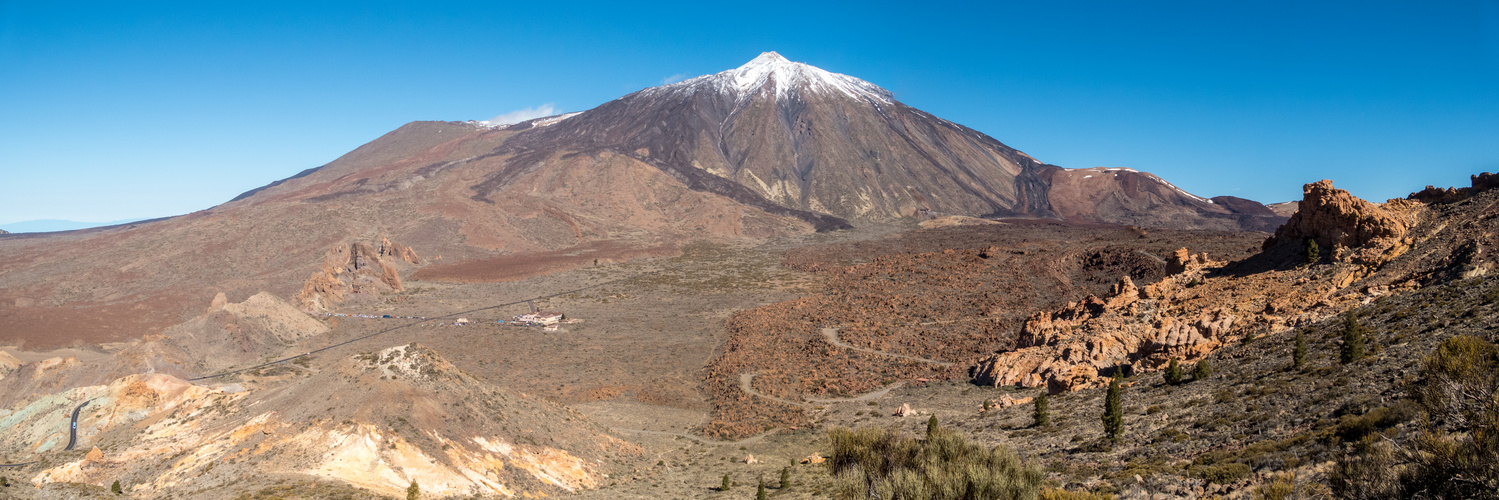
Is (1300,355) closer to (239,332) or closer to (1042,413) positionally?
(1042,413)

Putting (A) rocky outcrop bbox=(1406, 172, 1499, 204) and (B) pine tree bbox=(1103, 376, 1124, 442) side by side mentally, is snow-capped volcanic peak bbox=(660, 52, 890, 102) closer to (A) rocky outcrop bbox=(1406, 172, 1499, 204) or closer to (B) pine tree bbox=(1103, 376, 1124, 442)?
(A) rocky outcrop bbox=(1406, 172, 1499, 204)

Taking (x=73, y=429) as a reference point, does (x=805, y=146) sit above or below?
above

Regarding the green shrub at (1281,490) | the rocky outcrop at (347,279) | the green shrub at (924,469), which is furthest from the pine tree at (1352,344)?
the rocky outcrop at (347,279)

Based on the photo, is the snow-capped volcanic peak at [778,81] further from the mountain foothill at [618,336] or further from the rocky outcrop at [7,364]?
the rocky outcrop at [7,364]

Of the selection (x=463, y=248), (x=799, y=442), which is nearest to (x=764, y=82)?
(x=463, y=248)

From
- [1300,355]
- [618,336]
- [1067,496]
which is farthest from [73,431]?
[1300,355]

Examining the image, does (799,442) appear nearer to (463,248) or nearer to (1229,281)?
(1229,281)

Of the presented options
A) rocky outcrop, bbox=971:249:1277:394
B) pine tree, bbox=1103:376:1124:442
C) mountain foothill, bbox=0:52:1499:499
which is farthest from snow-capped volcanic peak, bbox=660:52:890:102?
pine tree, bbox=1103:376:1124:442
